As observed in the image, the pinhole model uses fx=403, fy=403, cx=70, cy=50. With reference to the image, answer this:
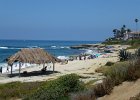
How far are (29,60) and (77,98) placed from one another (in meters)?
27.5

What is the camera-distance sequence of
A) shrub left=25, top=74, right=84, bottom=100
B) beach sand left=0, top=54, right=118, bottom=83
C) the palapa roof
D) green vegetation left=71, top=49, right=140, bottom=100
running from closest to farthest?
green vegetation left=71, top=49, right=140, bottom=100
shrub left=25, top=74, right=84, bottom=100
beach sand left=0, top=54, right=118, bottom=83
the palapa roof

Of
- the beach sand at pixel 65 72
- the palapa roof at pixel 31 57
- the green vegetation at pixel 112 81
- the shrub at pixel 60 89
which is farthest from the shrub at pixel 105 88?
the palapa roof at pixel 31 57

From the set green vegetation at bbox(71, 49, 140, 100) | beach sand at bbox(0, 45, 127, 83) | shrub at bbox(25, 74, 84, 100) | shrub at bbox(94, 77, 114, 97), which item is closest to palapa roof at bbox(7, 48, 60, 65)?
beach sand at bbox(0, 45, 127, 83)

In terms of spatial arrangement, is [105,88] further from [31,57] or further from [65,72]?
[65,72]

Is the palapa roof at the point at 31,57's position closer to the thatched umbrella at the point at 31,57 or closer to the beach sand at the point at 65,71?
the thatched umbrella at the point at 31,57

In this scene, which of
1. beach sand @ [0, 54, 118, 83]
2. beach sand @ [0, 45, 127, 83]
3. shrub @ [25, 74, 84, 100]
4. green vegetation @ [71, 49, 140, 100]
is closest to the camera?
green vegetation @ [71, 49, 140, 100]

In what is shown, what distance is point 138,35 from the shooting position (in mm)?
156625

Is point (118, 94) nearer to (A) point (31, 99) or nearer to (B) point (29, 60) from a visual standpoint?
(A) point (31, 99)

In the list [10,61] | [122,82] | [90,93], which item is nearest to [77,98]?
[90,93]

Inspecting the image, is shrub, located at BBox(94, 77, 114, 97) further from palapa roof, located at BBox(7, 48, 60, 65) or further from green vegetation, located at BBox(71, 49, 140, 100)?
palapa roof, located at BBox(7, 48, 60, 65)

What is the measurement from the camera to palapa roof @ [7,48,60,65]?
122 feet

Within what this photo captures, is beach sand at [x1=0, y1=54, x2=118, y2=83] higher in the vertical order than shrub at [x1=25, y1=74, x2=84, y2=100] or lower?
lower

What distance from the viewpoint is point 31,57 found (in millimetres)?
37844

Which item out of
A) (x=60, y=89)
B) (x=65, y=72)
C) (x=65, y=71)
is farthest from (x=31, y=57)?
(x=60, y=89)
